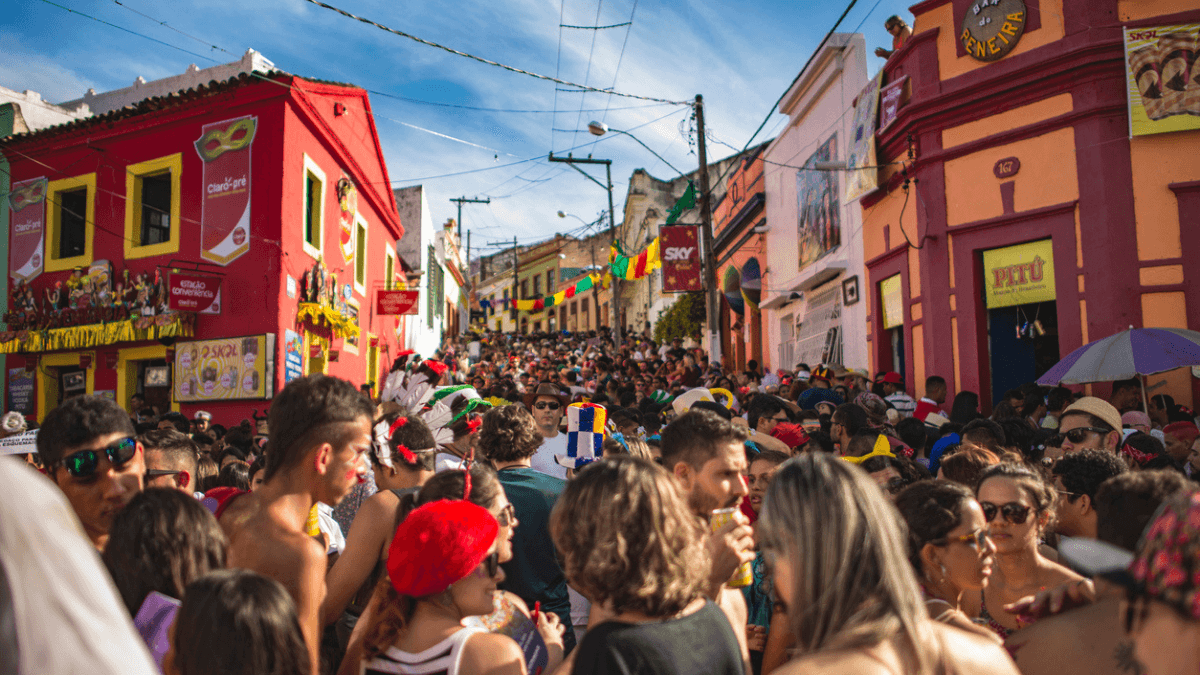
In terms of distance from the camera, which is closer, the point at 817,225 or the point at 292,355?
the point at 292,355

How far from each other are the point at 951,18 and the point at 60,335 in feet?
56.1

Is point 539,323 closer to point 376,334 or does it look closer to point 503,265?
point 503,265

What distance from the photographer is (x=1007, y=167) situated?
417 inches

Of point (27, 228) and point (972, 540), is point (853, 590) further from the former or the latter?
point (27, 228)

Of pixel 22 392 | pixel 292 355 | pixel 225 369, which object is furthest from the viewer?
pixel 22 392

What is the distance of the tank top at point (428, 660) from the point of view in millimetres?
2215

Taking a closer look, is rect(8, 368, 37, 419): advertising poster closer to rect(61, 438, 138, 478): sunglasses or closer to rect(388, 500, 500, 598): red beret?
rect(61, 438, 138, 478): sunglasses

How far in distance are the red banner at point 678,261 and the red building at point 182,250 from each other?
7733 mm

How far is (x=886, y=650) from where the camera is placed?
159 centimetres

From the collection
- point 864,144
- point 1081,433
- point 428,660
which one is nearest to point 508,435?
point 428,660

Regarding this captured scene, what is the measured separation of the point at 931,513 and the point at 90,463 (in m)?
3.26

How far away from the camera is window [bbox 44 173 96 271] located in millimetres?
15086

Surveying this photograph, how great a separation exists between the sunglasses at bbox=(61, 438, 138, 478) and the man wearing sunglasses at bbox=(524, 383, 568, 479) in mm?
2966

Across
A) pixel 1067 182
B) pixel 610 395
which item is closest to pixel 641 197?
pixel 610 395
